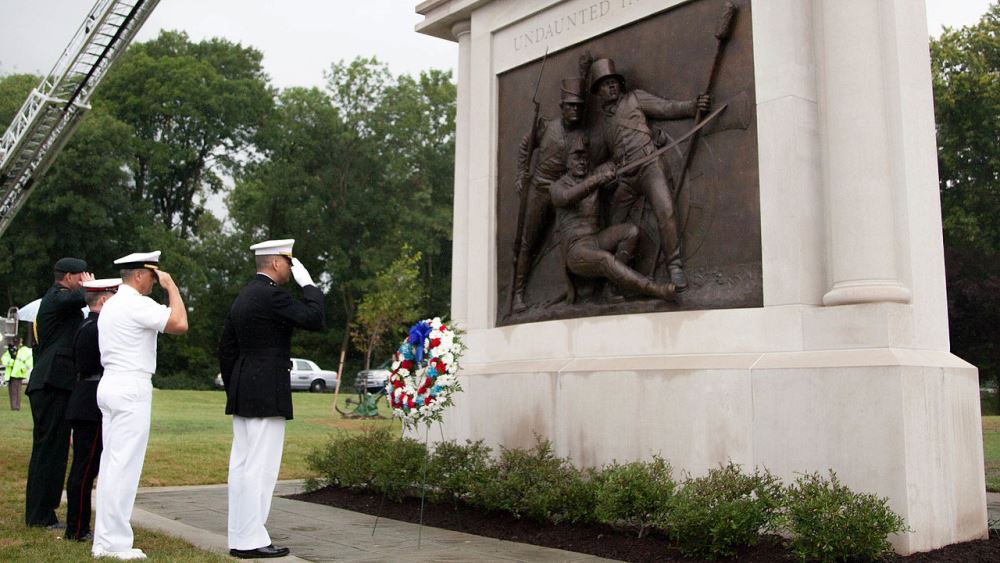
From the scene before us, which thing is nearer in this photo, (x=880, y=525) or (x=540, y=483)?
(x=880, y=525)

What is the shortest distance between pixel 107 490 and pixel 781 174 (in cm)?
555

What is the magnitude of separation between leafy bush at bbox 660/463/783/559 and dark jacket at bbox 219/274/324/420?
9.44ft

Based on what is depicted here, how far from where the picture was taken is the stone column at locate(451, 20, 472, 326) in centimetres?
1077

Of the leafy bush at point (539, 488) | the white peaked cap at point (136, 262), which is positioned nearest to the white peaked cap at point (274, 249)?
the white peaked cap at point (136, 262)

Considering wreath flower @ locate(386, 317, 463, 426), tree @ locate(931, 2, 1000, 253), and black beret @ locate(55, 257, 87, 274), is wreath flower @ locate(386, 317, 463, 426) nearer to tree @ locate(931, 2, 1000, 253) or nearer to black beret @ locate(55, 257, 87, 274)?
black beret @ locate(55, 257, 87, 274)

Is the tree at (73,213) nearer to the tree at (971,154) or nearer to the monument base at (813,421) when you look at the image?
the tree at (971,154)

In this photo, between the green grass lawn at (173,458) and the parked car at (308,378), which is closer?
the green grass lawn at (173,458)

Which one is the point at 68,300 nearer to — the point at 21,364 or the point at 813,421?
the point at 813,421

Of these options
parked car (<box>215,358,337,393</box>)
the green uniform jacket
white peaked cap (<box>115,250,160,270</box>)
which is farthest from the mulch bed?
parked car (<box>215,358,337,393</box>)

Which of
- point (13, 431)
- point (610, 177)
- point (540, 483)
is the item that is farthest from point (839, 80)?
point (13, 431)

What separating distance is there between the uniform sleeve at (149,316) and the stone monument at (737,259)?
3601mm

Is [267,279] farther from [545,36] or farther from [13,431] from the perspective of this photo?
[13,431]

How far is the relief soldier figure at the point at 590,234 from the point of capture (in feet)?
27.6

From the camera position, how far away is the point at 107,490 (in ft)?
21.0
